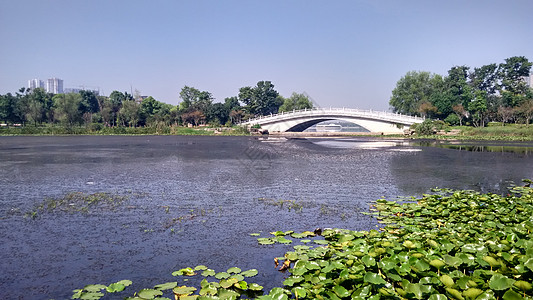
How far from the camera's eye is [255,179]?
49.4ft

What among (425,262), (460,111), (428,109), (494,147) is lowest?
(425,262)

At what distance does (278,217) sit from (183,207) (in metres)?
2.72

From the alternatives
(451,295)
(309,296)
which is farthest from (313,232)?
(451,295)

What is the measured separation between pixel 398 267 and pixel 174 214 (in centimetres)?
596

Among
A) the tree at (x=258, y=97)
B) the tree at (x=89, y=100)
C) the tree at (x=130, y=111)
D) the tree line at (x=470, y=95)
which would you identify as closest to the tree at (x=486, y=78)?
the tree line at (x=470, y=95)

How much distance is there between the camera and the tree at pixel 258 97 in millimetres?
89900

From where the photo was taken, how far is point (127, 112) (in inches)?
2904

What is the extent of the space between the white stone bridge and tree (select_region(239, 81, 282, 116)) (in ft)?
60.1

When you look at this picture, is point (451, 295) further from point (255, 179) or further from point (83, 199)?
point (255, 179)

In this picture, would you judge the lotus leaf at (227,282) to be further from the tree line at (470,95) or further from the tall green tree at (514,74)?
the tall green tree at (514,74)

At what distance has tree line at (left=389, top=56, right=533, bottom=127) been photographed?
58844 mm

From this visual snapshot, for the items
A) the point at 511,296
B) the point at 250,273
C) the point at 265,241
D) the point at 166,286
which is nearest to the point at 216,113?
the point at 265,241

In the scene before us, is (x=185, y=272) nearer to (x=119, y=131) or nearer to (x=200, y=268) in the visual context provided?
(x=200, y=268)

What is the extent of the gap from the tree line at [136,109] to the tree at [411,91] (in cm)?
2413
